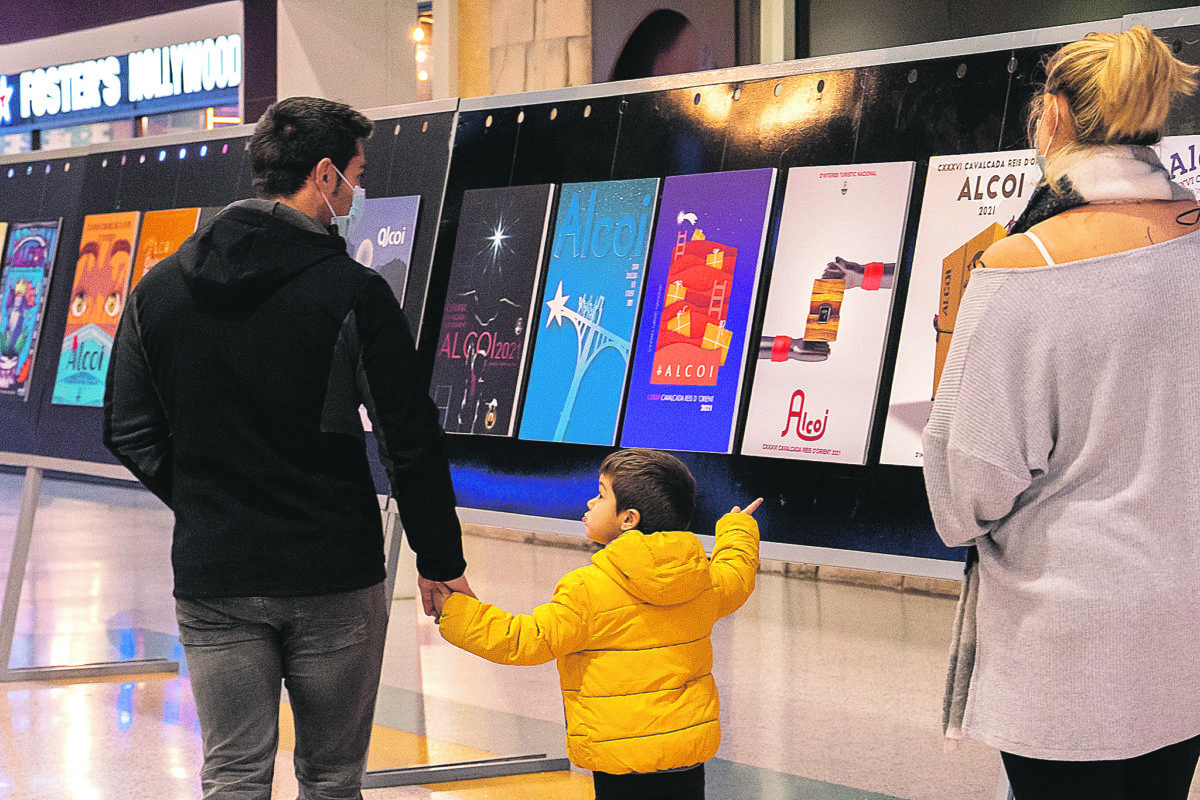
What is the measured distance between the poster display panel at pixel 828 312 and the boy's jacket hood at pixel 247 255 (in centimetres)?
110

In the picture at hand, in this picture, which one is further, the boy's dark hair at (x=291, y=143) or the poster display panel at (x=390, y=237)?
the poster display panel at (x=390, y=237)

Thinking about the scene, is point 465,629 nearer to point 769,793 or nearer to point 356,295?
point 356,295

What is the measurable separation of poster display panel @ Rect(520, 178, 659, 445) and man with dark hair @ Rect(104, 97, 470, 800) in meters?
1.01

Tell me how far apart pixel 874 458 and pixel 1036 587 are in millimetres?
1130

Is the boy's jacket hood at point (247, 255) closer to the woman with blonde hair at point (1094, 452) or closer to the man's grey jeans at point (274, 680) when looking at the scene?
the man's grey jeans at point (274, 680)

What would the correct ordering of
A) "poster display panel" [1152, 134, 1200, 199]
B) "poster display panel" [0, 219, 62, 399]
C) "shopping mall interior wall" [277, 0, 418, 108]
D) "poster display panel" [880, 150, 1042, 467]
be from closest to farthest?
"poster display panel" [1152, 134, 1200, 199] < "poster display panel" [880, 150, 1042, 467] < "poster display panel" [0, 219, 62, 399] < "shopping mall interior wall" [277, 0, 418, 108]

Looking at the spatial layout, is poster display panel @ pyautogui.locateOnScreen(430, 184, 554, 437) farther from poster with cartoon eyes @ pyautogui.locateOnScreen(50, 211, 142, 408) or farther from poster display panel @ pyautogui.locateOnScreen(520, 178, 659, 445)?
poster with cartoon eyes @ pyautogui.locateOnScreen(50, 211, 142, 408)

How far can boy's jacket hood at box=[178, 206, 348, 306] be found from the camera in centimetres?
198

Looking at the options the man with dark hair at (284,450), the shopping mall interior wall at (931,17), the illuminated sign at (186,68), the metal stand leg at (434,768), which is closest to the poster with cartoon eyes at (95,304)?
the metal stand leg at (434,768)

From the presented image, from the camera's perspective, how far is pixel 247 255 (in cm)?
199

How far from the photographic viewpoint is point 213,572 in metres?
1.99

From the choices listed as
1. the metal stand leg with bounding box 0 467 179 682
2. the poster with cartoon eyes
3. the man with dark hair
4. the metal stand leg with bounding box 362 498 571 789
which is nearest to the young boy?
the man with dark hair

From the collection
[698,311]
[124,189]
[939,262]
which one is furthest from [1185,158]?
[124,189]

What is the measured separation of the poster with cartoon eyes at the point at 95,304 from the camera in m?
4.55
